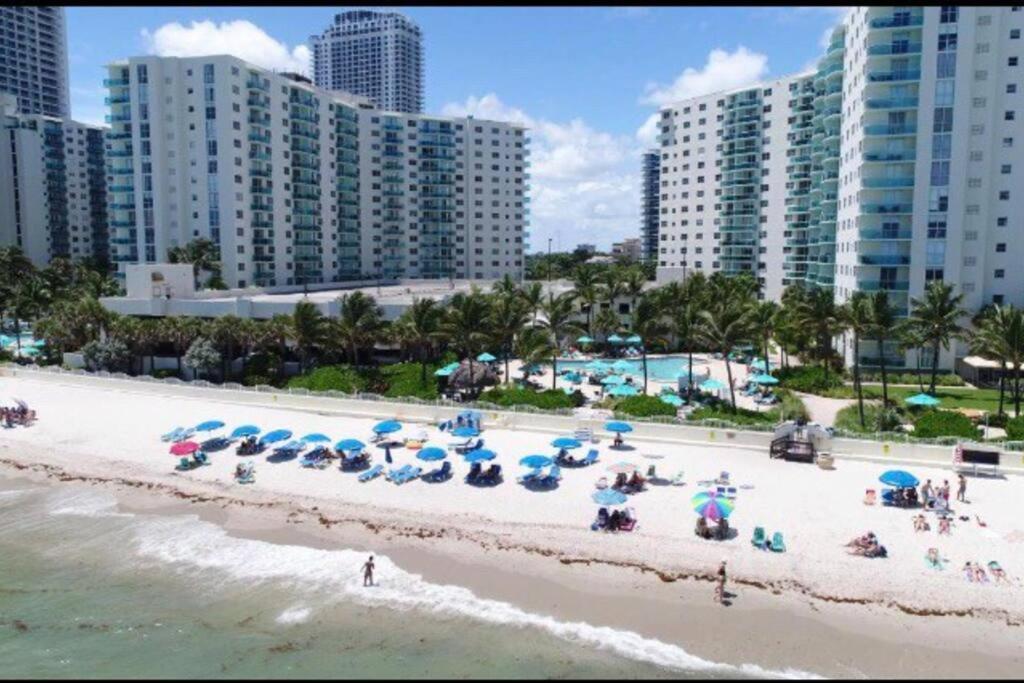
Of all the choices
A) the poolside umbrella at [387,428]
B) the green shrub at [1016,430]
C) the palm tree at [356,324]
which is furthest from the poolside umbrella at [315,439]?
the green shrub at [1016,430]

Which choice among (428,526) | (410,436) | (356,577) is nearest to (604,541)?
(428,526)

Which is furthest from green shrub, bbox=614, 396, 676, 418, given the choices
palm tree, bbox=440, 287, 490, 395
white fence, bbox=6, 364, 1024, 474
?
palm tree, bbox=440, 287, 490, 395

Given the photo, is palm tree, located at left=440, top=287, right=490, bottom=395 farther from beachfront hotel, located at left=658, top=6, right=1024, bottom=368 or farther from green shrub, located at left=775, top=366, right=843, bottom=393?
beachfront hotel, located at left=658, top=6, right=1024, bottom=368

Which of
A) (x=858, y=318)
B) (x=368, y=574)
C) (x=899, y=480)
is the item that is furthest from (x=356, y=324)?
(x=899, y=480)

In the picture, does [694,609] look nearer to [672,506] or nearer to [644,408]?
[672,506]

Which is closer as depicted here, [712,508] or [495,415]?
[712,508]

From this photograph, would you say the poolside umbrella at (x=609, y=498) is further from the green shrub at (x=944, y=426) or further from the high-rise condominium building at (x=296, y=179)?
the high-rise condominium building at (x=296, y=179)

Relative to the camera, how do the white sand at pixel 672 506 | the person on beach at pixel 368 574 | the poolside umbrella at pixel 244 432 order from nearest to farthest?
the white sand at pixel 672 506, the person on beach at pixel 368 574, the poolside umbrella at pixel 244 432
